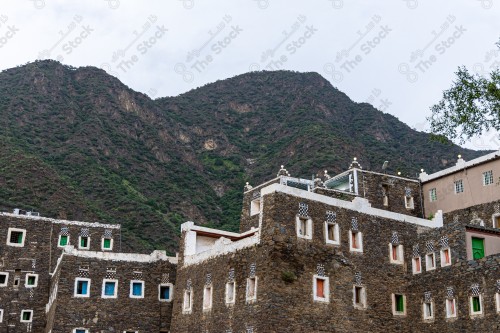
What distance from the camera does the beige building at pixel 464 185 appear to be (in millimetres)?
49125

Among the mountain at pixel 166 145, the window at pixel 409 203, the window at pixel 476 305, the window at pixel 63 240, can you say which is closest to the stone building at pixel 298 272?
the window at pixel 476 305

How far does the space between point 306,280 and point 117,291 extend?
56.0ft

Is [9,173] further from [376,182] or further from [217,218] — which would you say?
[376,182]

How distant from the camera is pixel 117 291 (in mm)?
48938

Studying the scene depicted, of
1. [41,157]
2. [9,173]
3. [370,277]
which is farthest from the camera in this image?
[41,157]

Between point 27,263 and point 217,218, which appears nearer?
point 27,263

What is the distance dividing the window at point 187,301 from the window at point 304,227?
1053 cm

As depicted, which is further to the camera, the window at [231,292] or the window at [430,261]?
the window at [430,261]

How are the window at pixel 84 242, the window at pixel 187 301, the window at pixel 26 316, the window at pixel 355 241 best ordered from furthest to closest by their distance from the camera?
the window at pixel 84 242 < the window at pixel 26 316 < the window at pixel 187 301 < the window at pixel 355 241

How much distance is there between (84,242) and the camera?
187 feet

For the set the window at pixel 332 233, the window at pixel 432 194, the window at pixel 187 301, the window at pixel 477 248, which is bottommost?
the window at pixel 187 301

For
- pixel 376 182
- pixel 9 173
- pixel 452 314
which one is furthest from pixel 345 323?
pixel 9 173

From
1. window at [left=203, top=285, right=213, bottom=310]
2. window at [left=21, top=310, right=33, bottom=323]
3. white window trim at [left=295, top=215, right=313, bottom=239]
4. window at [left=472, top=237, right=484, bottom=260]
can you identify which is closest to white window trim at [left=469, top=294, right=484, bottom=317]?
window at [left=472, top=237, right=484, bottom=260]

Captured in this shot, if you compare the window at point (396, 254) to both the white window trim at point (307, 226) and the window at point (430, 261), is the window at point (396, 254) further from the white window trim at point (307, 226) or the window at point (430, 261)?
the white window trim at point (307, 226)
